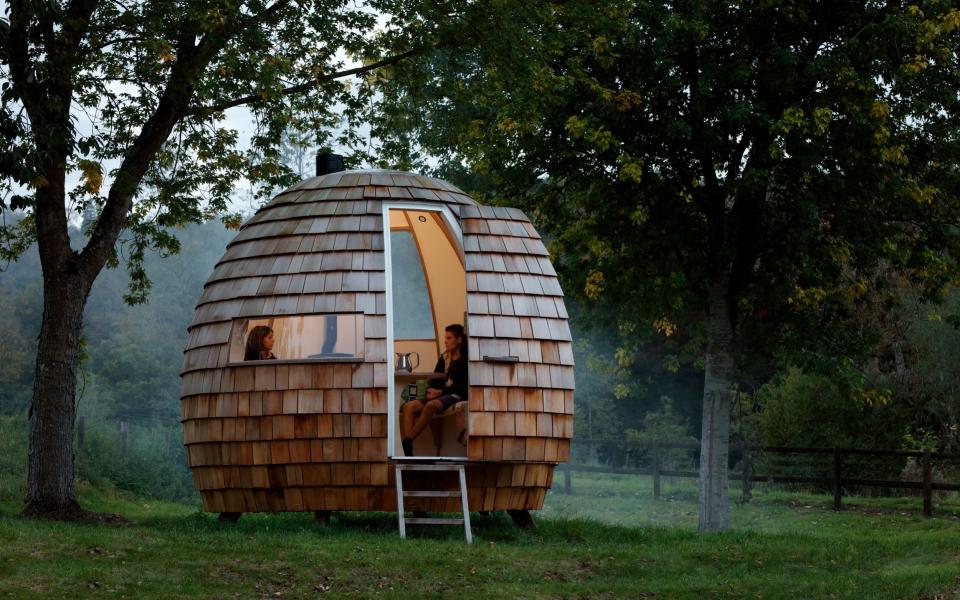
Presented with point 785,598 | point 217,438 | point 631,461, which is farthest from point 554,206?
point 631,461

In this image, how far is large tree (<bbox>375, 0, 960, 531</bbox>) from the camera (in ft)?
57.4

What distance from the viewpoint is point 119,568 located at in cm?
1092

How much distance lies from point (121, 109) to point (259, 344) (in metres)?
4.25

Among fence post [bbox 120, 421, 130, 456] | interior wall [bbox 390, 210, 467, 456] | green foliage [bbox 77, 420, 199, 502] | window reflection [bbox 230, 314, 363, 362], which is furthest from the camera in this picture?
fence post [bbox 120, 421, 130, 456]

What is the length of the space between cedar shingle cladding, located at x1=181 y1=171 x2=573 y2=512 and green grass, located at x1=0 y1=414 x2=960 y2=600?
54 centimetres

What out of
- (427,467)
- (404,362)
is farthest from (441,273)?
(427,467)

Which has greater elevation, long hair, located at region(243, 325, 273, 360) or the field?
long hair, located at region(243, 325, 273, 360)

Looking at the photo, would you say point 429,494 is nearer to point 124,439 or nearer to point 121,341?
point 124,439

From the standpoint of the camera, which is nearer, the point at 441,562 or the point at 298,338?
the point at 441,562

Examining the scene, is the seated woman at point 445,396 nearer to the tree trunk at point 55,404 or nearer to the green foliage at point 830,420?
the tree trunk at point 55,404

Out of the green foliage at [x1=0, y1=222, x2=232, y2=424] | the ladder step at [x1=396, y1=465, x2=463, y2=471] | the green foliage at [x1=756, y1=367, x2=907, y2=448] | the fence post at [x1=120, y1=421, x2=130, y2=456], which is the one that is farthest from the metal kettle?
the green foliage at [x1=0, y1=222, x2=232, y2=424]

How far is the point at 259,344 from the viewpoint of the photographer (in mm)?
14453

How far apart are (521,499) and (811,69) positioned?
23.5ft

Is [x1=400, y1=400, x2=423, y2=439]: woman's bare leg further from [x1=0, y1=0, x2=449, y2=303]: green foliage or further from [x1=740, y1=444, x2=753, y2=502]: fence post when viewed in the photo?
[x1=740, y1=444, x2=753, y2=502]: fence post
